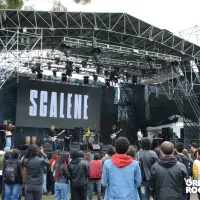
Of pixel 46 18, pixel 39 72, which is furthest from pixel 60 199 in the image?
pixel 39 72

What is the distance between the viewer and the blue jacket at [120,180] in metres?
4.02

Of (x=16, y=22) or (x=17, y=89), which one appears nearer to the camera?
(x=16, y=22)

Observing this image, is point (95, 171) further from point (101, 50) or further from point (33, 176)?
point (101, 50)

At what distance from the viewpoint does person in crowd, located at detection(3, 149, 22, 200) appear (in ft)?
20.9

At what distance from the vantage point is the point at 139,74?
844 inches

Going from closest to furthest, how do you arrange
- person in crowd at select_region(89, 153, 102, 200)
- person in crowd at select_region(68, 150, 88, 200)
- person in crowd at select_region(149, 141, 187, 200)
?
1. person in crowd at select_region(149, 141, 187, 200)
2. person in crowd at select_region(68, 150, 88, 200)
3. person in crowd at select_region(89, 153, 102, 200)

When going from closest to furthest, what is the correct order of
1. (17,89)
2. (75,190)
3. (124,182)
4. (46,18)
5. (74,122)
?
(124,182) < (75,190) < (46,18) < (17,89) < (74,122)

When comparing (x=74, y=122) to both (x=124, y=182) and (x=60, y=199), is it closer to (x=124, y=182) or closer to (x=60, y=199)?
(x=60, y=199)

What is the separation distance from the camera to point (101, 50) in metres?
16.7

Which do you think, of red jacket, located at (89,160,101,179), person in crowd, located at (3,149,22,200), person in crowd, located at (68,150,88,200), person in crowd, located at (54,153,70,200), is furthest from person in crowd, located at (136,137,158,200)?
red jacket, located at (89,160,101,179)

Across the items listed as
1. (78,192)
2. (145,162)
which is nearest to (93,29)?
(78,192)

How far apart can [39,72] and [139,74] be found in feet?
20.8

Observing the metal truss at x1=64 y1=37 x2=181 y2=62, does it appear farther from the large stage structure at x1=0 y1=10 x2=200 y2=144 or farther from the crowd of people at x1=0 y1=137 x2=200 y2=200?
the crowd of people at x1=0 y1=137 x2=200 y2=200

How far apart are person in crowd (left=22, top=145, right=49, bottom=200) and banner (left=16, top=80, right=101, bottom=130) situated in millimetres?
12887
